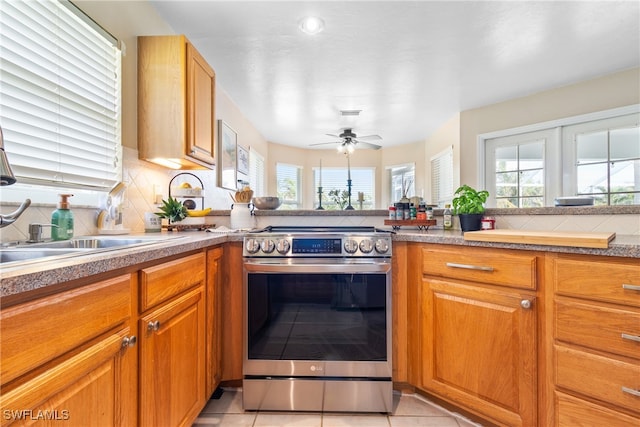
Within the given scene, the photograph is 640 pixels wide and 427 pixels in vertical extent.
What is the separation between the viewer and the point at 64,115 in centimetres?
128

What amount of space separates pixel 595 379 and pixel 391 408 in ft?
2.74

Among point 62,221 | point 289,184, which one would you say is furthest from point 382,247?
point 289,184

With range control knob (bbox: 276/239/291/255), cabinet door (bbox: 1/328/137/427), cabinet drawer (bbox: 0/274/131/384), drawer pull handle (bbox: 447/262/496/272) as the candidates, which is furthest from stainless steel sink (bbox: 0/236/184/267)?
drawer pull handle (bbox: 447/262/496/272)

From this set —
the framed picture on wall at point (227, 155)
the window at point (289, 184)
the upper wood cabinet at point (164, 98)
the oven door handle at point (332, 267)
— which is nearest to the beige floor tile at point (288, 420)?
the oven door handle at point (332, 267)

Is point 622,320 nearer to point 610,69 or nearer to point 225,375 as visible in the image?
point 225,375

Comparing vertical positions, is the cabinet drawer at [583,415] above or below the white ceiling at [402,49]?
below

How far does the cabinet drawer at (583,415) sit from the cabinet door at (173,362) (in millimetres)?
1437

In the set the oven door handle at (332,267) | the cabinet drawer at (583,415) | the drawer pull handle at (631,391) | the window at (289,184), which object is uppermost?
the window at (289,184)

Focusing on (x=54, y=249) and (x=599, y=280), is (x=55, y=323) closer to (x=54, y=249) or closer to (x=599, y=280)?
(x=54, y=249)

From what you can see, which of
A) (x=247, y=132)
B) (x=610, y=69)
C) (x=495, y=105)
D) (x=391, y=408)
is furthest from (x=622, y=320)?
(x=247, y=132)

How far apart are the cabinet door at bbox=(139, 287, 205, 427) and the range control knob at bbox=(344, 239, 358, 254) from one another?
703 mm

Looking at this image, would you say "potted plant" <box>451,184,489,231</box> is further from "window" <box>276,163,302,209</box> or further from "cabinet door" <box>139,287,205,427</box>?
"window" <box>276,163,302,209</box>

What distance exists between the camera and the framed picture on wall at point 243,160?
12.2ft

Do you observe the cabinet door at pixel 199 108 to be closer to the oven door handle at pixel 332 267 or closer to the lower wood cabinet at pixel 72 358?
the oven door handle at pixel 332 267
